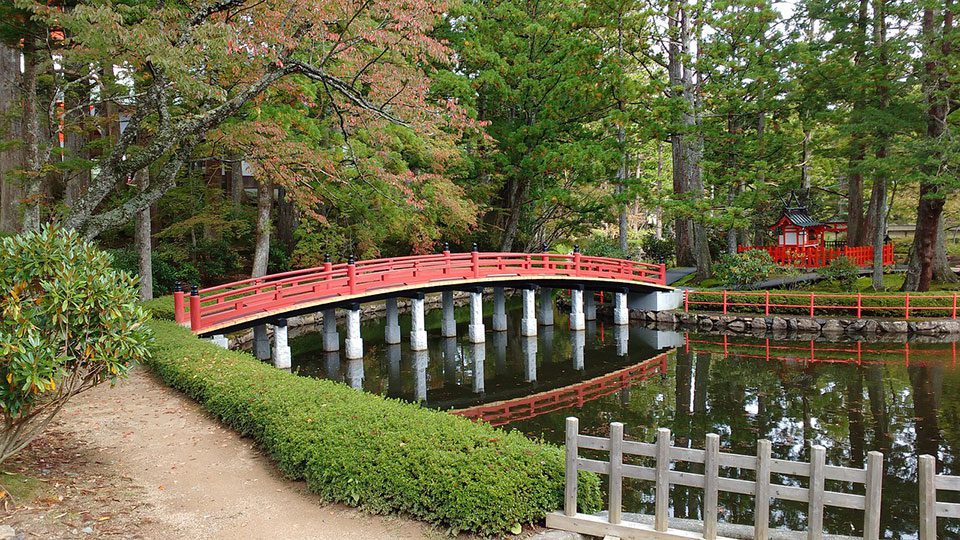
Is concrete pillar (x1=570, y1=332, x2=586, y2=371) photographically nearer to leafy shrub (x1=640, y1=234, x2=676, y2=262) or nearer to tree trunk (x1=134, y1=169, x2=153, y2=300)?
tree trunk (x1=134, y1=169, x2=153, y2=300)

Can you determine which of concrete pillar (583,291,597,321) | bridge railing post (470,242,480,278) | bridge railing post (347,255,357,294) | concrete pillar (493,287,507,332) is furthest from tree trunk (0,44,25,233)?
concrete pillar (583,291,597,321)

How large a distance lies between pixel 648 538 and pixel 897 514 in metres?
4.73

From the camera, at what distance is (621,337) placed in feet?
74.1

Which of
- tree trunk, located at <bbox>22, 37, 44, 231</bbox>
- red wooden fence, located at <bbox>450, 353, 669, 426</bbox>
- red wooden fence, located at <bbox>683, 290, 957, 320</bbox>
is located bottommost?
red wooden fence, located at <bbox>450, 353, 669, 426</bbox>

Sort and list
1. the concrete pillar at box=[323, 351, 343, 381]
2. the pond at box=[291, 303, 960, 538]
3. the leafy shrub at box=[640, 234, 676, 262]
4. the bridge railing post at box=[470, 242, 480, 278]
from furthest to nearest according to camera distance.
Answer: the leafy shrub at box=[640, 234, 676, 262]
the bridge railing post at box=[470, 242, 480, 278]
the concrete pillar at box=[323, 351, 343, 381]
the pond at box=[291, 303, 960, 538]

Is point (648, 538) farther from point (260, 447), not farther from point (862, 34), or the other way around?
point (862, 34)

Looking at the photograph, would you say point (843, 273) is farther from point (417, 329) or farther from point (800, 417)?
point (417, 329)

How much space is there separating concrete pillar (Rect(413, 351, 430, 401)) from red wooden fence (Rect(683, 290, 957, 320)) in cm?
1146

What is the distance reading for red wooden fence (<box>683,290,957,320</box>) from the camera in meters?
21.3

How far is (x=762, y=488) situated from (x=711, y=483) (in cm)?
41

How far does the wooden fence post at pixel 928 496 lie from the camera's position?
15.8 feet

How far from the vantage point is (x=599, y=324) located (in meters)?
25.7

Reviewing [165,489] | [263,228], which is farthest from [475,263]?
[165,489]

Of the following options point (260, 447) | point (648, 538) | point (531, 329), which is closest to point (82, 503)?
point (260, 447)
